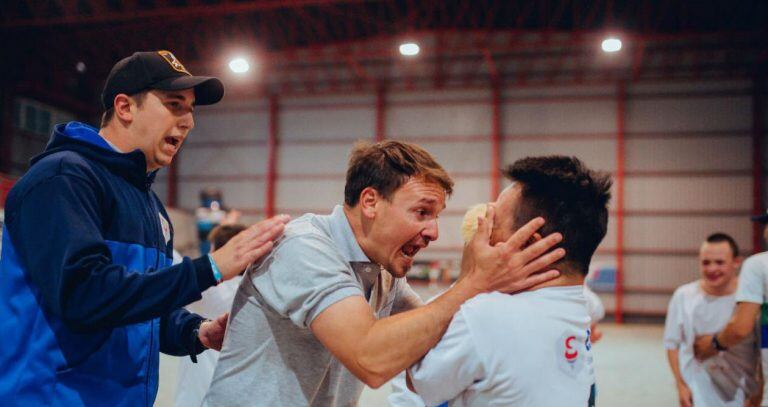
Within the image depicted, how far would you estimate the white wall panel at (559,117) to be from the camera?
1823cm

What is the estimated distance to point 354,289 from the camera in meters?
1.79

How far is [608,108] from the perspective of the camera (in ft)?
59.8

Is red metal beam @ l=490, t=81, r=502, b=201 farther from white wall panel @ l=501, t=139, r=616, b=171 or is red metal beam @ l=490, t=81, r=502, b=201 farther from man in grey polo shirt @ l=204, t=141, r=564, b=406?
man in grey polo shirt @ l=204, t=141, r=564, b=406

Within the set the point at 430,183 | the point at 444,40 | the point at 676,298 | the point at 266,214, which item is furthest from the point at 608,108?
the point at 430,183

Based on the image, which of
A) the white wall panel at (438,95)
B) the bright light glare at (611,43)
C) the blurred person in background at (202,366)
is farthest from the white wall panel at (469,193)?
the blurred person in background at (202,366)

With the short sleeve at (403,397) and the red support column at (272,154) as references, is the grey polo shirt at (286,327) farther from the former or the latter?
the red support column at (272,154)

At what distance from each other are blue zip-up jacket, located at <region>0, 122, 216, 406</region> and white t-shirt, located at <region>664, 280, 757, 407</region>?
4354 mm

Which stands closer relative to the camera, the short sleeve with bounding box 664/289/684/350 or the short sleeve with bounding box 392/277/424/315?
the short sleeve with bounding box 392/277/424/315

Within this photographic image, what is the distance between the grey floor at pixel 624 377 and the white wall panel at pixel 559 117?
692 centimetres

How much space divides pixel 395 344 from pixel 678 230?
18.1m

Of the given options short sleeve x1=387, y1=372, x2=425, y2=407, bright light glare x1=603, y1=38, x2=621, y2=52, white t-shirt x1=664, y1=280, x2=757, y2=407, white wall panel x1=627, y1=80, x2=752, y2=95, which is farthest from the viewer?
white wall panel x1=627, y1=80, x2=752, y2=95

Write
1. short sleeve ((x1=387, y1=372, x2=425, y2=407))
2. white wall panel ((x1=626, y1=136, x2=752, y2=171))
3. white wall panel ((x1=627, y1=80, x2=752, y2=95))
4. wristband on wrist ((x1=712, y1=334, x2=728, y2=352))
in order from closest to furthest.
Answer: short sleeve ((x1=387, y1=372, x2=425, y2=407)) → wristband on wrist ((x1=712, y1=334, x2=728, y2=352)) → white wall panel ((x1=626, y1=136, x2=752, y2=171)) → white wall panel ((x1=627, y1=80, x2=752, y2=95))

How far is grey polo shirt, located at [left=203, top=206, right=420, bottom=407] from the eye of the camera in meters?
1.79

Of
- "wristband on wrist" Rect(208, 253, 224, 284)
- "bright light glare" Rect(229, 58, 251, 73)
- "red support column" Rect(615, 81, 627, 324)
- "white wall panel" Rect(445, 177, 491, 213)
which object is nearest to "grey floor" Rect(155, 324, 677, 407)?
"red support column" Rect(615, 81, 627, 324)
